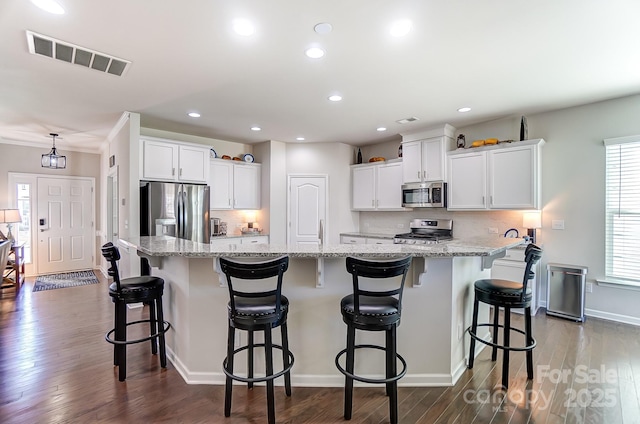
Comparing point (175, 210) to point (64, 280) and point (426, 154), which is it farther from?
point (426, 154)

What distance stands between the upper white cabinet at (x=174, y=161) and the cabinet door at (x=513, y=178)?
4.50m

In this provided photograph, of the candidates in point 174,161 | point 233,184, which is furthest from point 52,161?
point 233,184

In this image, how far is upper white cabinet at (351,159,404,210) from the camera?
5645 mm

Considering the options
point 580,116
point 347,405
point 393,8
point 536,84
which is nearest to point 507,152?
point 580,116

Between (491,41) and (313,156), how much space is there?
13.1 ft

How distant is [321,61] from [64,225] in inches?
274

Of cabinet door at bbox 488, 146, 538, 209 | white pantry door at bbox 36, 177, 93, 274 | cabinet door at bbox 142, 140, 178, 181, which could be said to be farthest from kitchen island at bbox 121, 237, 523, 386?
white pantry door at bbox 36, 177, 93, 274

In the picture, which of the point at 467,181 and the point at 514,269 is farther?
the point at 467,181

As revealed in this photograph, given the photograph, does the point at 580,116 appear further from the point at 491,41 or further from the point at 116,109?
the point at 116,109

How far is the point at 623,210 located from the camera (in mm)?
3805

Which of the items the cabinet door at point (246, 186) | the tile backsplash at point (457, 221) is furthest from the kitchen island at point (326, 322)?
the cabinet door at point (246, 186)

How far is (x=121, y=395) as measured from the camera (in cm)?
232

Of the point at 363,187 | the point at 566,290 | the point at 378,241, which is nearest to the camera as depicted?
the point at 566,290

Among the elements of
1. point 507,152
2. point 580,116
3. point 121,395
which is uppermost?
point 580,116
